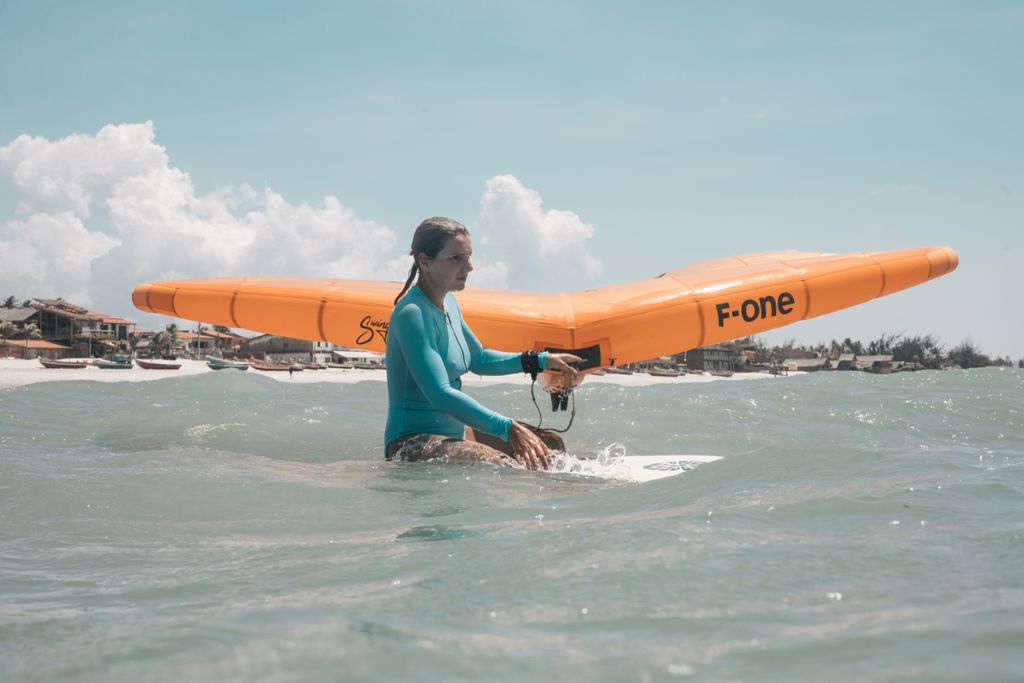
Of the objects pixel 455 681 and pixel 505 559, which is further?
pixel 505 559

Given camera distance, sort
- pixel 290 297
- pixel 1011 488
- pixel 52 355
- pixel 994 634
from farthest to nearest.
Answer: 1. pixel 52 355
2. pixel 290 297
3. pixel 1011 488
4. pixel 994 634

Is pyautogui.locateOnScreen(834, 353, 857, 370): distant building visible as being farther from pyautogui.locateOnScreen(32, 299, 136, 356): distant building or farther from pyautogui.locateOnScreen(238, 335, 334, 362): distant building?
pyautogui.locateOnScreen(32, 299, 136, 356): distant building

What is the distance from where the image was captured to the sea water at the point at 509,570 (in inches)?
56.2

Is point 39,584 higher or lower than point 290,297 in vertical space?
lower

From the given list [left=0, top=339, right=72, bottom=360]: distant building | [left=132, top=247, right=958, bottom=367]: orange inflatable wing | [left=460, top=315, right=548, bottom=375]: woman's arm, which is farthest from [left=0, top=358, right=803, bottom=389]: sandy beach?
[left=460, top=315, right=548, bottom=375]: woman's arm

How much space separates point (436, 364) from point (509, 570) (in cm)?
151

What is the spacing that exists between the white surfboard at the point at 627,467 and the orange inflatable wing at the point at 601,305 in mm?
1038

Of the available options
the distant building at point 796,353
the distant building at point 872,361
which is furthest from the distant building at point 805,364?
the distant building at point 872,361

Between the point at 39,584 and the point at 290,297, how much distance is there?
3.32 metres

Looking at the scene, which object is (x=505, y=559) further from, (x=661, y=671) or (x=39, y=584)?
(x=39, y=584)

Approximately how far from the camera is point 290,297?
17.1ft

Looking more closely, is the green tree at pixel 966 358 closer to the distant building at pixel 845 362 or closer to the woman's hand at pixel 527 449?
the distant building at pixel 845 362

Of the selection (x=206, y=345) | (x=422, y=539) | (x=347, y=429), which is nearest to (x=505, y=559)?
(x=422, y=539)

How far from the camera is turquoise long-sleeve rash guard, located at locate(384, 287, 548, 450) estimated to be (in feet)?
10.6
